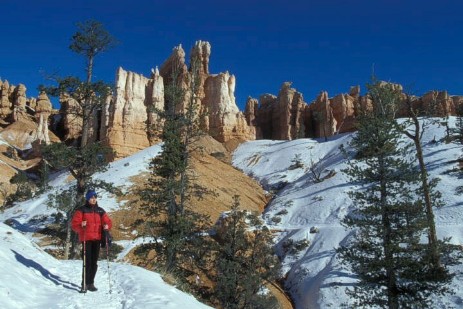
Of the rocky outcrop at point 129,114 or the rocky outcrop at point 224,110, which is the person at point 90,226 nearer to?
the rocky outcrop at point 129,114

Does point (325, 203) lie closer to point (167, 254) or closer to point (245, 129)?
point (167, 254)

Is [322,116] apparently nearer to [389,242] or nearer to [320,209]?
[320,209]

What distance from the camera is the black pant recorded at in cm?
939

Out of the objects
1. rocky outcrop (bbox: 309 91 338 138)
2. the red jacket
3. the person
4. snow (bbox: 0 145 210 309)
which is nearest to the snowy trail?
snow (bbox: 0 145 210 309)

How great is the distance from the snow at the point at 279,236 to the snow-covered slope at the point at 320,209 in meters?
0.09

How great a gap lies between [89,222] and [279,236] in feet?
113

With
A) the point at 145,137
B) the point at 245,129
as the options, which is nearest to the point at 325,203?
the point at 145,137

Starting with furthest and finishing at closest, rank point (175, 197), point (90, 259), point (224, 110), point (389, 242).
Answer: point (224, 110) → point (175, 197) → point (389, 242) → point (90, 259)

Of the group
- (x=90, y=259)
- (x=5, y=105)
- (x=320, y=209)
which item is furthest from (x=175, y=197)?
(x=5, y=105)

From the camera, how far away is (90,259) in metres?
9.73

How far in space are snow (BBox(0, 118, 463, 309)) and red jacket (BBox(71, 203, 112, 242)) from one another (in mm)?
1221

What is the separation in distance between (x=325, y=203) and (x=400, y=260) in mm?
28276

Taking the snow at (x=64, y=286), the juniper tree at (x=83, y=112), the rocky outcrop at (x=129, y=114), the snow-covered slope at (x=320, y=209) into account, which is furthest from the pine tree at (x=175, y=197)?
the rocky outcrop at (x=129, y=114)

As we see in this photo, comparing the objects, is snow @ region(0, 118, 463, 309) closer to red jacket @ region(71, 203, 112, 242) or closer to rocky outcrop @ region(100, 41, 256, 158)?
red jacket @ region(71, 203, 112, 242)
